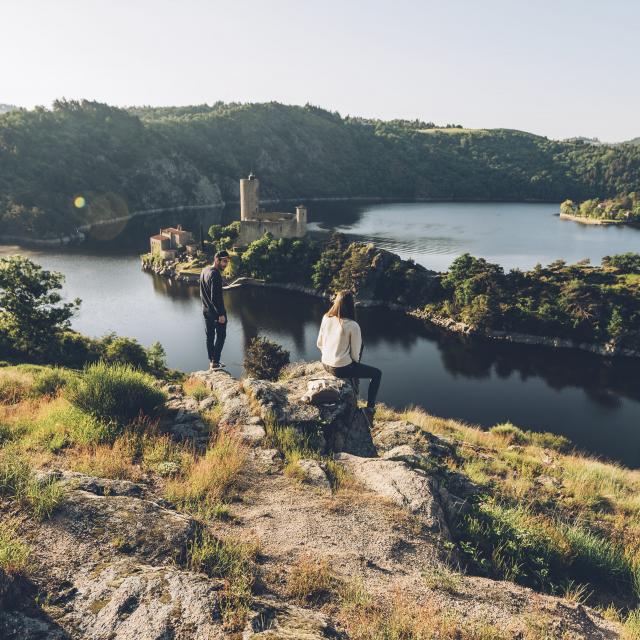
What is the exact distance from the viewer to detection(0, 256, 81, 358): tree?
30036 millimetres

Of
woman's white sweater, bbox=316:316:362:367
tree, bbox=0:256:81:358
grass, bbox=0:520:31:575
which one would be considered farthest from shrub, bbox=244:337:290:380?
grass, bbox=0:520:31:575

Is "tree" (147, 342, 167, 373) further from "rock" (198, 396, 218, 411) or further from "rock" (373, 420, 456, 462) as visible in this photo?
"rock" (198, 396, 218, 411)

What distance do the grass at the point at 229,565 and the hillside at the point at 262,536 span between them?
2 cm

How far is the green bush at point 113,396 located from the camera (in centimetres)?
773

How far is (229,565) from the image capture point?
4500 millimetres

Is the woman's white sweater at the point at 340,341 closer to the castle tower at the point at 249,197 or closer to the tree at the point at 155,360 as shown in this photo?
the tree at the point at 155,360

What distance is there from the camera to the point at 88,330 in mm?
52594

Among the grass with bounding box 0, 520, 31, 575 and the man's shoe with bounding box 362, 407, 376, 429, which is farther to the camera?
the man's shoe with bounding box 362, 407, 376, 429

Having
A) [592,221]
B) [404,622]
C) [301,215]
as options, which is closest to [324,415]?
[404,622]

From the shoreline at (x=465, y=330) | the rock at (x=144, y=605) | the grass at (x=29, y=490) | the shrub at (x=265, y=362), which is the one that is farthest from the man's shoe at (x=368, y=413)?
the shoreline at (x=465, y=330)

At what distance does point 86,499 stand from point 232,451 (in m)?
2.39

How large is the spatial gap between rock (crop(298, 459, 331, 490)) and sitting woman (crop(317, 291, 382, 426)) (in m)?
1.99

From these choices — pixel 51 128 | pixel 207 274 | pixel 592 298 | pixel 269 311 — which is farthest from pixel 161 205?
pixel 207 274

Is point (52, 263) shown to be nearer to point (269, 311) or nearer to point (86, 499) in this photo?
point (269, 311)
